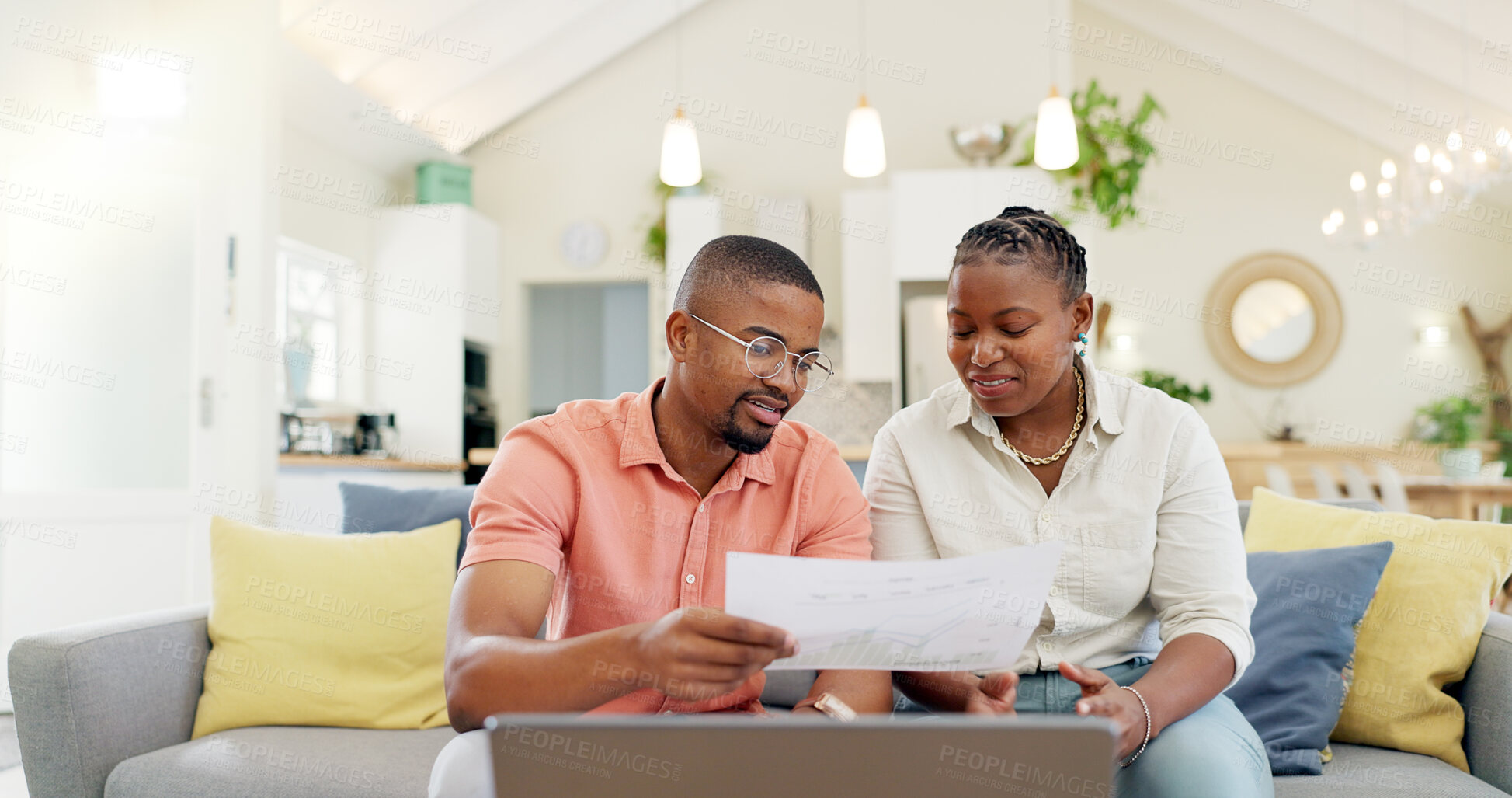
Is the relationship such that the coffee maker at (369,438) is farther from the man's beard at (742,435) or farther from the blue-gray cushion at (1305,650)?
the blue-gray cushion at (1305,650)

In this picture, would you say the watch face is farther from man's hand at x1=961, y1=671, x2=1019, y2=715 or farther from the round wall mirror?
man's hand at x1=961, y1=671, x2=1019, y2=715

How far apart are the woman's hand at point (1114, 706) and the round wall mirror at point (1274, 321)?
650 cm

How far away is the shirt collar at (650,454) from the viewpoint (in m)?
1.38

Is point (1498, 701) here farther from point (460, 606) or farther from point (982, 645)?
point (460, 606)

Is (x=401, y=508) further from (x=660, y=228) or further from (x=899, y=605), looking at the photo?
(x=660, y=228)

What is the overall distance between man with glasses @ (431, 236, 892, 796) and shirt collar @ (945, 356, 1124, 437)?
198mm

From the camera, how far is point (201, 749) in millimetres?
1794

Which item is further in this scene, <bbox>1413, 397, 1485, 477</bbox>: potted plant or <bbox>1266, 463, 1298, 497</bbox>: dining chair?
<bbox>1413, 397, 1485, 477</bbox>: potted plant

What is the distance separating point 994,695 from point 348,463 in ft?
11.7

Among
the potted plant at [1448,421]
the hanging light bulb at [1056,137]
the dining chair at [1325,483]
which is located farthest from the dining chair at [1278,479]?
the hanging light bulb at [1056,137]

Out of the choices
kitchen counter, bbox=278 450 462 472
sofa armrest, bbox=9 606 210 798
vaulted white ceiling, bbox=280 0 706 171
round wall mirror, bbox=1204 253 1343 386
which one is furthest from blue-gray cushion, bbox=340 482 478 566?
round wall mirror, bbox=1204 253 1343 386

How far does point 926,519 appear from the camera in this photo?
1.49 m

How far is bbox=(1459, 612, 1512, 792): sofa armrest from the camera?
1580 mm

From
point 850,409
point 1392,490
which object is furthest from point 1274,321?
point 850,409
